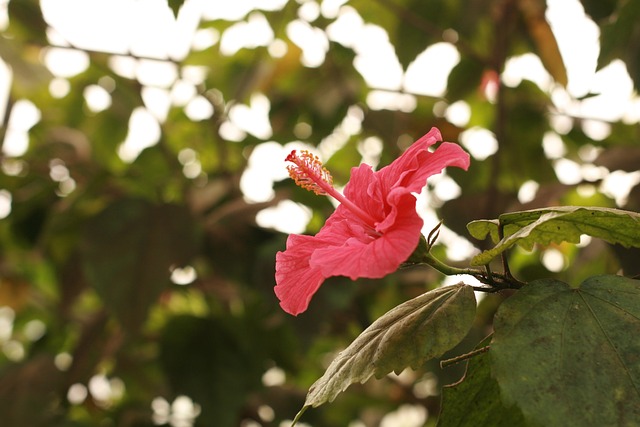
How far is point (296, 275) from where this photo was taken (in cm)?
52

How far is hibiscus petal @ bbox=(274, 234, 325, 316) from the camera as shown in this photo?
0.50m

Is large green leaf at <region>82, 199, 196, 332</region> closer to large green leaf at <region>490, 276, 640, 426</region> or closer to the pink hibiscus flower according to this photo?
the pink hibiscus flower

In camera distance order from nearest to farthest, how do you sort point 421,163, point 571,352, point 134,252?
point 571,352
point 421,163
point 134,252

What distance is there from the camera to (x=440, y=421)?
46 centimetres

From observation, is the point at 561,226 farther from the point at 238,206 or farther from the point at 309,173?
the point at 238,206

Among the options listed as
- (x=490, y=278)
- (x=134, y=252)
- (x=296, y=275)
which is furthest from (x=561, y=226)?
(x=134, y=252)

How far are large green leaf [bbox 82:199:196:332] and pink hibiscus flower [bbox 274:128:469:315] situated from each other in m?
0.44

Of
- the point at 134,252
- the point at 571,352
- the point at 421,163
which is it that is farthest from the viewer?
the point at 134,252

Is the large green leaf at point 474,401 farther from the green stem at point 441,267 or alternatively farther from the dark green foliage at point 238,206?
the dark green foliage at point 238,206

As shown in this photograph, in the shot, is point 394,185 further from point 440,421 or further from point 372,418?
point 372,418

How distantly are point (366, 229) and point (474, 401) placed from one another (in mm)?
149

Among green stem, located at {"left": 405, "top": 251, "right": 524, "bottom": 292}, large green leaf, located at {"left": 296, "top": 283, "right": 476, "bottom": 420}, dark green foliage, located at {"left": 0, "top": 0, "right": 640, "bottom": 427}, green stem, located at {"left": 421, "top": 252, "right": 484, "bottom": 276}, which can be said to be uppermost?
green stem, located at {"left": 405, "top": 251, "right": 524, "bottom": 292}

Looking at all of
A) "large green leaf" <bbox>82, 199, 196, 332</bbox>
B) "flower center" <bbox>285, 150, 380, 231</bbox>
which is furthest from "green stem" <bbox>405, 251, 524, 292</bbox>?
"large green leaf" <bbox>82, 199, 196, 332</bbox>

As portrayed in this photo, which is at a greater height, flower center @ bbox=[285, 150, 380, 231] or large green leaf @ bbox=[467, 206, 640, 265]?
large green leaf @ bbox=[467, 206, 640, 265]
